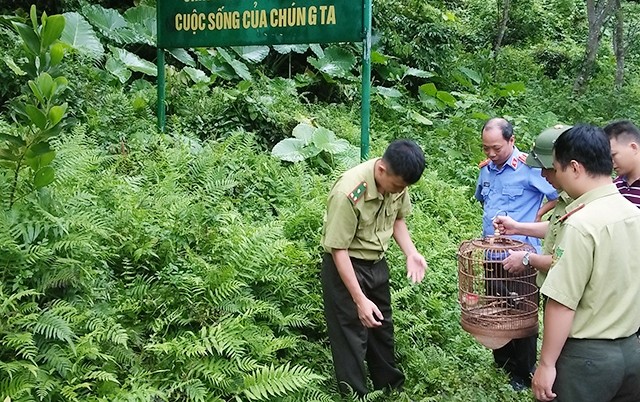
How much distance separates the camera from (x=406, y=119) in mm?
Answer: 9711

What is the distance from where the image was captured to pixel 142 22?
32.8 ft

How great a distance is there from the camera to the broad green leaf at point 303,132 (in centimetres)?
736

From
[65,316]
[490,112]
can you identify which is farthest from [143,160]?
[490,112]

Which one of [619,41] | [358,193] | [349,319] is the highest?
[619,41]

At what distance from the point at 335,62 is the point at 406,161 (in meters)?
7.24

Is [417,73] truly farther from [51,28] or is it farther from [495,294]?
[51,28]

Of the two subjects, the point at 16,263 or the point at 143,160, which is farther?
the point at 143,160

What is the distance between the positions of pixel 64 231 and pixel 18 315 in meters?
0.59

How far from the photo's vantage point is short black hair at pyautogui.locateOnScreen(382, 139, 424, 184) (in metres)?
3.41

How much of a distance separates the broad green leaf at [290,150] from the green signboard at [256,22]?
125 centimetres

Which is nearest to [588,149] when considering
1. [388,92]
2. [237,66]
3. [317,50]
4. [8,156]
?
[8,156]

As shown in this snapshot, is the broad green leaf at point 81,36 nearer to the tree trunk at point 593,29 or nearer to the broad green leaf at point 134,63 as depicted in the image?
the broad green leaf at point 134,63

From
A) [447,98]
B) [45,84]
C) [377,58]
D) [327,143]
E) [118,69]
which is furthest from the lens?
[377,58]

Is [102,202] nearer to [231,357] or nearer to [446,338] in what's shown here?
[231,357]
